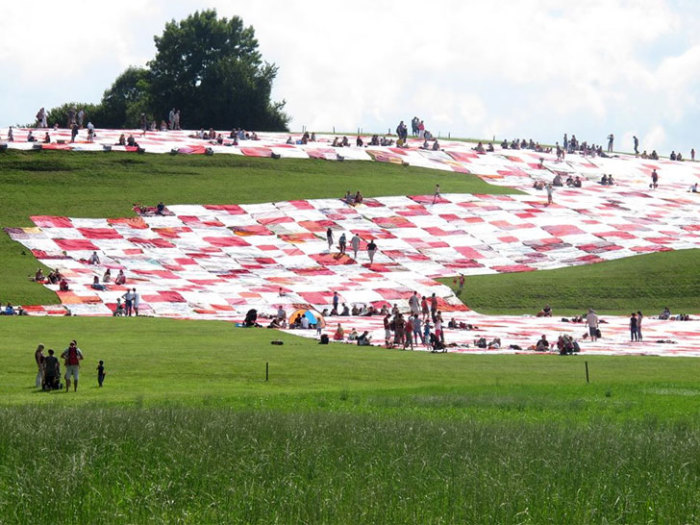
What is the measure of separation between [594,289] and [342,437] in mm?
51603

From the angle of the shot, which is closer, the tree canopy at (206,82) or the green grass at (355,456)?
the green grass at (355,456)

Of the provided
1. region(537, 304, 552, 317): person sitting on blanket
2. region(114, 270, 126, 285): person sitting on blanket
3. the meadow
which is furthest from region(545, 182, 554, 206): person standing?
the meadow

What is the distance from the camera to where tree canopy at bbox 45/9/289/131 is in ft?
453

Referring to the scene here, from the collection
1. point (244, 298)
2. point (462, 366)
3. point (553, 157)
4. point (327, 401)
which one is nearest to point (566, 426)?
point (327, 401)

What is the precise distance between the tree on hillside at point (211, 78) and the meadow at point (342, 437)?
94.3 m

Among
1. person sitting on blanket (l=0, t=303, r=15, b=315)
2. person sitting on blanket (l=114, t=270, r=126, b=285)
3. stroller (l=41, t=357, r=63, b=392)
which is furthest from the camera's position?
person sitting on blanket (l=114, t=270, r=126, b=285)

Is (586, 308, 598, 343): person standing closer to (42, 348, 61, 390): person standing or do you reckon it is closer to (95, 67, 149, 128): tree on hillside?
(42, 348, 61, 390): person standing

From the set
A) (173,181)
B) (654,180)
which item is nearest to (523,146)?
(654,180)

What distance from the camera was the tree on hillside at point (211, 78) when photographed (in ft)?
453

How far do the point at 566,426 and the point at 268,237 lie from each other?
57241mm

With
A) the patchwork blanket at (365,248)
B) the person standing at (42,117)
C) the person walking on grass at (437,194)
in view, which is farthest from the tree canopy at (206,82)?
the person walking on grass at (437,194)

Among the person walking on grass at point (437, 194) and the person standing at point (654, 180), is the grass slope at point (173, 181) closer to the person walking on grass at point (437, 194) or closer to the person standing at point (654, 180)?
the person walking on grass at point (437, 194)

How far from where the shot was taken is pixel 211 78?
457 ft

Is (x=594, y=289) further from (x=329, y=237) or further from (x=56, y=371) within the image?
(x=56, y=371)
